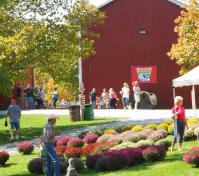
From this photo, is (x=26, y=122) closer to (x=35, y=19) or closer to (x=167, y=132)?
(x=35, y=19)

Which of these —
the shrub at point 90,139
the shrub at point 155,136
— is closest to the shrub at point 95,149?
the shrub at point 155,136

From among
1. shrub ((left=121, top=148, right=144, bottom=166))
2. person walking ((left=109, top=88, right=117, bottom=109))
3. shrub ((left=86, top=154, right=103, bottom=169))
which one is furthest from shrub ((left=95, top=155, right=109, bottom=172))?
person walking ((left=109, top=88, right=117, bottom=109))

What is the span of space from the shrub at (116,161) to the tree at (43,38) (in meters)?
11.5

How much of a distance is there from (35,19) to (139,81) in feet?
58.9

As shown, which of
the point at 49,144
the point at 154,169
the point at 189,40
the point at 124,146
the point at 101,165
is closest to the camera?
the point at 49,144

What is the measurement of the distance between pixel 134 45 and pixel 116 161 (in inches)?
1244

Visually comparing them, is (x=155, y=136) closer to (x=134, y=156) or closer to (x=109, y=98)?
(x=134, y=156)

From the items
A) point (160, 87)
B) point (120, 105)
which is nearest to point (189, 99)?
point (160, 87)

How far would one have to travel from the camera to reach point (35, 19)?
94.8 ft

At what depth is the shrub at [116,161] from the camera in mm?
15070

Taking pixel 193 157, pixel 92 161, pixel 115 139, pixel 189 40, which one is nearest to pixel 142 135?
pixel 115 139

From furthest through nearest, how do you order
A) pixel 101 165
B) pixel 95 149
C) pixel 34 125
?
pixel 34 125
pixel 95 149
pixel 101 165

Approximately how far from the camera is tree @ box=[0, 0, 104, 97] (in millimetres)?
26453

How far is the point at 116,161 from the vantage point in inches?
594
